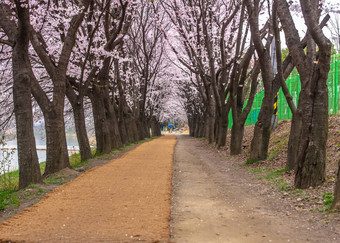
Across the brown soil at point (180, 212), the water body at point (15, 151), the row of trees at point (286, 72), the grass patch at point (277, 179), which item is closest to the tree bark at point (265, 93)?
the row of trees at point (286, 72)

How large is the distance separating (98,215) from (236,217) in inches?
80.7

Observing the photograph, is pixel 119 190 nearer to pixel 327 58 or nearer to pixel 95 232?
pixel 95 232

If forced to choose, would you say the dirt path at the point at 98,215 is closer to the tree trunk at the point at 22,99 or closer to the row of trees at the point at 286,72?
the tree trunk at the point at 22,99

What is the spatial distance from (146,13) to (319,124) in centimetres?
1745

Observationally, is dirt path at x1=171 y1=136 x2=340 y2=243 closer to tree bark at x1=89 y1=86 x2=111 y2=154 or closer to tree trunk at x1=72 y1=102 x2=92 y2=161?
tree trunk at x1=72 y1=102 x2=92 y2=161

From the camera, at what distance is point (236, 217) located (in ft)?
18.3

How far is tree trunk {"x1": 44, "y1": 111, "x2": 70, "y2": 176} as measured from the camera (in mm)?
10055

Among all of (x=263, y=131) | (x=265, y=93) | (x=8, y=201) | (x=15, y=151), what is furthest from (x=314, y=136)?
(x=15, y=151)

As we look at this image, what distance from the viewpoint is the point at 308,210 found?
5875 millimetres

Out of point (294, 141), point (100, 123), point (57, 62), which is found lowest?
point (294, 141)

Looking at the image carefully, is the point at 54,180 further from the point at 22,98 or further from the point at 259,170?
the point at 259,170

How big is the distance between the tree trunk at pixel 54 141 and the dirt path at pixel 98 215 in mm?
2036

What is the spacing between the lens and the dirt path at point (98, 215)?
14.2ft

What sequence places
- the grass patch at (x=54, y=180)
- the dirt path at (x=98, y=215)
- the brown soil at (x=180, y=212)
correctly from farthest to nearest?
the grass patch at (x=54, y=180) → the brown soil at (x=180, y=212) → the dirt path at (x=98, y=215)
